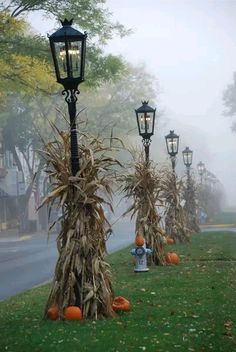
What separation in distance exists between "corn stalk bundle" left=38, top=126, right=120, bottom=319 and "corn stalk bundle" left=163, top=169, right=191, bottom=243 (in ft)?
36.5

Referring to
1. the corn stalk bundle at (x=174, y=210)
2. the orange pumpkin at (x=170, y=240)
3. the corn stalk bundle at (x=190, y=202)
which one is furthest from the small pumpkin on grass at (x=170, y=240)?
the corn stalk bundle at (x=190, y=202)

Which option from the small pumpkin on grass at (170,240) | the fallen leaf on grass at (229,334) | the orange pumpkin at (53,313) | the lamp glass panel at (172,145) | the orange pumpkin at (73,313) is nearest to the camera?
the fallen leaf on grass at (229,334)

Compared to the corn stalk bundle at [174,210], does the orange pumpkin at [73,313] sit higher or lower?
lower

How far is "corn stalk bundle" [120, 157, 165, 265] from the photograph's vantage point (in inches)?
563

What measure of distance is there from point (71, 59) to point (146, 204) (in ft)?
21.2

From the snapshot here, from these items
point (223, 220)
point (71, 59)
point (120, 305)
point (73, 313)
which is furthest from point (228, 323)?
point (223, 220)

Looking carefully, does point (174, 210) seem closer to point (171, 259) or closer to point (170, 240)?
point (170, 240)

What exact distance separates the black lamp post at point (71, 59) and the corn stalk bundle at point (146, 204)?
579cm

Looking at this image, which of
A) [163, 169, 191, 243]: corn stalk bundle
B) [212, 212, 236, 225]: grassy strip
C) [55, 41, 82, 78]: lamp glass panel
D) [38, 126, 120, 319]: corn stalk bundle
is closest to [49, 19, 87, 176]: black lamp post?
[55, 41, 82, 78]: lamp glass panel

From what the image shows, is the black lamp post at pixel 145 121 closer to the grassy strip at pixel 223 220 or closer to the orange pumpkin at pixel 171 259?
the orange pumpkin at pixel 171 259

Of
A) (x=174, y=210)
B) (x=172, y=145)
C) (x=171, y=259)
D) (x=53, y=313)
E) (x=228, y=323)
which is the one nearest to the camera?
(x=228, y=323)

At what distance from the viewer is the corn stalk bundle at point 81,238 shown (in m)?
8.02

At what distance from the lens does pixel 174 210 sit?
19922 mm

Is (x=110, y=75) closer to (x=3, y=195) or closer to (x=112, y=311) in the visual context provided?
(x=112, y=311)
